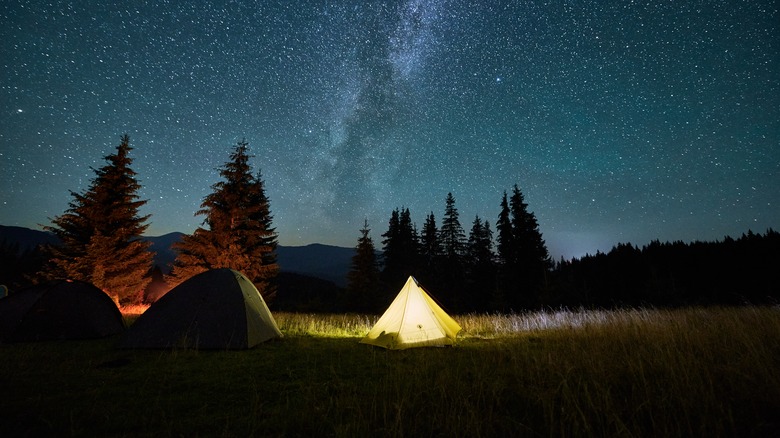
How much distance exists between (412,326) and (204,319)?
4960 mm

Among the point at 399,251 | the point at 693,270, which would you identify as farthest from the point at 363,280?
the point at 693,270

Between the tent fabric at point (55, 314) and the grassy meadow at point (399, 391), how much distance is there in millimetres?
754

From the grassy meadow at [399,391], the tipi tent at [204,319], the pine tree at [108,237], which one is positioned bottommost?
the grassy meadow at [399,391]

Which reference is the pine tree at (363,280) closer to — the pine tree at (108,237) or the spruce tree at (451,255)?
the spruce tree at (451,255)

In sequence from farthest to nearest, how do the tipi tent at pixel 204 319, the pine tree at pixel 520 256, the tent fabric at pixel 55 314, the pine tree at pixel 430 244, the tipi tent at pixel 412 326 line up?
the pine tree at pixel 430 244
the pine tree at pixel 520 256
the tipi tent at pixel 412 326
the tent fabric at pixel 55 314
the tipi tent at pixel 204 319

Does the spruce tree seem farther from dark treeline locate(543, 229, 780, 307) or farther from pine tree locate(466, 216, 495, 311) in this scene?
dark treeline locate(543, 229, 780, 307)

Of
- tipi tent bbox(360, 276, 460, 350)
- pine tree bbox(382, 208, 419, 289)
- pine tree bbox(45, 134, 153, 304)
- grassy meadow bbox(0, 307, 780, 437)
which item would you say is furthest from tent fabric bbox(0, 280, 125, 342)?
pine tree bbox(382, 208, 419, 289)

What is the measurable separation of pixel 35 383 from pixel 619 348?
9280 mm

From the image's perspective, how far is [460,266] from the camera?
39.0 metres

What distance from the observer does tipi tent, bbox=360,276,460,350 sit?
25.3ft

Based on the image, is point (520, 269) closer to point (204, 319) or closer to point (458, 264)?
point (458, 264)

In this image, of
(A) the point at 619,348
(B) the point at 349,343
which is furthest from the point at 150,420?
(A) the point at 619,348

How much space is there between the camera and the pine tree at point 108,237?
55.3ft

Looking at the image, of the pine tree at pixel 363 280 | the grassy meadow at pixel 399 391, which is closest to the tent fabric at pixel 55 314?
the grassy meadow at pixel 399 391
